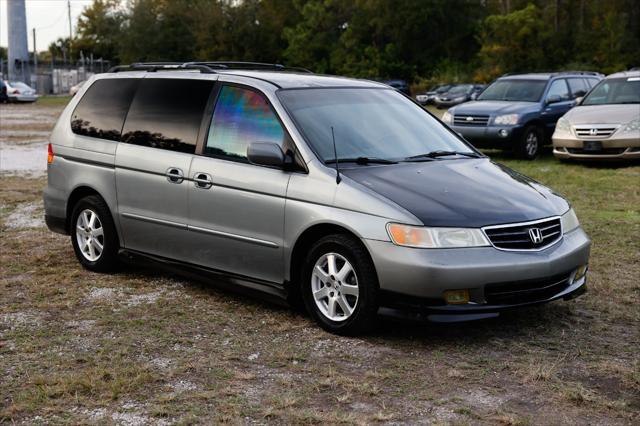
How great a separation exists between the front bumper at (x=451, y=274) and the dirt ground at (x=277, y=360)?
30 centimetres

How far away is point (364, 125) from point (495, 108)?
10.7 m

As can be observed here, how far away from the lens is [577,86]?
18.2 meters

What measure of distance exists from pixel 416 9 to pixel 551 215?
67.9 meters

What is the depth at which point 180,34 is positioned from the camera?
82875mm

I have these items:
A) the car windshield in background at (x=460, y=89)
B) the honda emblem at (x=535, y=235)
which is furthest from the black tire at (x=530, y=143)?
the car windshield in background at (x=460, y=89)

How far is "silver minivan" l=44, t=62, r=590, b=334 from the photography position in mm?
5324

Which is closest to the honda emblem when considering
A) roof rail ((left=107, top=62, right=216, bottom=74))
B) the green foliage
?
roof rail ((left=107, top=62, right=216, bottom=74))

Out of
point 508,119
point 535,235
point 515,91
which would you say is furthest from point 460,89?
point 535,235

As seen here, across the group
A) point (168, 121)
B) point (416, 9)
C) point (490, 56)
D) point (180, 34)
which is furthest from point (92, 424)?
point (180, 34)

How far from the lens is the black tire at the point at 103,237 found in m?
7.21

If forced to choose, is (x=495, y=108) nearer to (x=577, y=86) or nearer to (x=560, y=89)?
(x=560, y=89)

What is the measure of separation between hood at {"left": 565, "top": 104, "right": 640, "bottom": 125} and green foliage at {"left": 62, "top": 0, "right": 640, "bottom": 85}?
39680 millimetres

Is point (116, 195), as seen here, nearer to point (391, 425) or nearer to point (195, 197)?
point (195, 197)

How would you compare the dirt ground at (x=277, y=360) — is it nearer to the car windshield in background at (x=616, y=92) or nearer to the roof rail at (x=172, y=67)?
the roof rail at (x=172, y=67)
